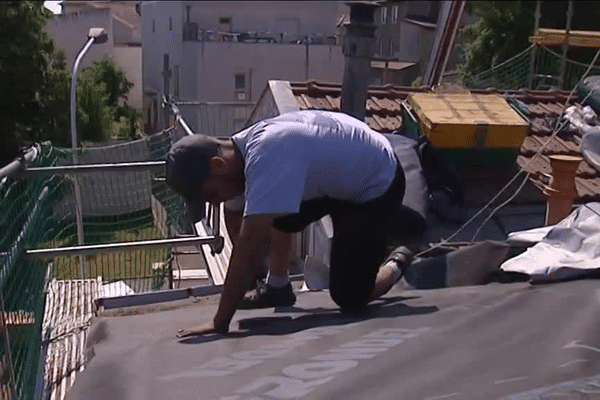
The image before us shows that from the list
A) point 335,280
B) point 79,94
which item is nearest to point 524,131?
point 335,280

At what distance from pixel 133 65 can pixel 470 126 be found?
31054 millimetres

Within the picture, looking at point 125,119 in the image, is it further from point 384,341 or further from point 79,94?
point 384,341

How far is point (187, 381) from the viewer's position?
6.89 feet

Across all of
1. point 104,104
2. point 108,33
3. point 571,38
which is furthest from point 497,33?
point 108,33

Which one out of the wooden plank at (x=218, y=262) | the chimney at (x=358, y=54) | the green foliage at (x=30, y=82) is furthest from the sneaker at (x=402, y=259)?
the green foliage at (x=30, y=82)

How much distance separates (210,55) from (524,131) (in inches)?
763

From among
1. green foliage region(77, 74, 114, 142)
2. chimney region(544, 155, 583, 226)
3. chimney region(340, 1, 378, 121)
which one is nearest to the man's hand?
chimney region(544, 155, 583, 226)

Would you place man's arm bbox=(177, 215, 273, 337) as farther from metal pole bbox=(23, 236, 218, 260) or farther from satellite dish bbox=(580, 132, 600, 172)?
satellite dish bbox=(580, 132, 600, 172)

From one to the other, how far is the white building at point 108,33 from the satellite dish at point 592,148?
23990 mm

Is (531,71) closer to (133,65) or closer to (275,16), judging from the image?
(275,16)

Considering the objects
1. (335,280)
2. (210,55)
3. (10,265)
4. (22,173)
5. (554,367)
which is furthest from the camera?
(210,55)

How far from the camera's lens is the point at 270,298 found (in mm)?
3123

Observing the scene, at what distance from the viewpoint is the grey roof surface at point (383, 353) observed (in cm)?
189

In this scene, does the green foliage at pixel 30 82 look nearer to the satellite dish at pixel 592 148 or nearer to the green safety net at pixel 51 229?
the green safety net at pixel 51 229
